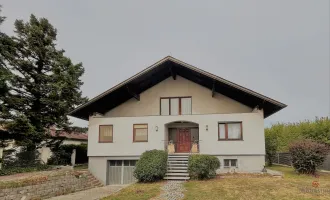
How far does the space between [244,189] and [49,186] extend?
1041 centimetres

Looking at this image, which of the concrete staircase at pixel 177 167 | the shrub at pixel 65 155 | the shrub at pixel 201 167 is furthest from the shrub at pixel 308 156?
the shrub at pixel 65 155

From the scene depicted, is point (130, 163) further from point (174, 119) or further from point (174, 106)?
point (174, 106)

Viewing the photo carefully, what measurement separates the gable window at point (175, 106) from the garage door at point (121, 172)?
472 centimetres

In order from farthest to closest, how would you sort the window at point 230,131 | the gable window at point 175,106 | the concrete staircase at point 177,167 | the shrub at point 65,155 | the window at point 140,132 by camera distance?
the shrub at point 65,155
the gable window at point 175,106
the window at point 140,132
the window at point 230,131
the concrete staircase at point 177,167

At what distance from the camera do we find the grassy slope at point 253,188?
41.1 ft

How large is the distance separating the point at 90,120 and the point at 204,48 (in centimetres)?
1162

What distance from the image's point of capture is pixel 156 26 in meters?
23.5

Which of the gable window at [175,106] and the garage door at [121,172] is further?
the gable window at [175,106]

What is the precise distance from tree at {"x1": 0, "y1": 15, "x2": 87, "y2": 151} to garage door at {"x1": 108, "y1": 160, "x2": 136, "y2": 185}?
211 inches

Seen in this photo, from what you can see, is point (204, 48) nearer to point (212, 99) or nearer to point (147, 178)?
point (212, 99)

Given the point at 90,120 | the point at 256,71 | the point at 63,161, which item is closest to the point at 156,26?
the point at 90,120

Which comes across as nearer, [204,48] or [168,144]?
[168,144]

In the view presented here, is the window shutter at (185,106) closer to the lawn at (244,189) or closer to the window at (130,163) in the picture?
the window at (130,163)

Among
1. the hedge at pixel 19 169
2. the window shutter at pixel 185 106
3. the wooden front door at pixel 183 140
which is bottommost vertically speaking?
the hedge at pixel 19 169
